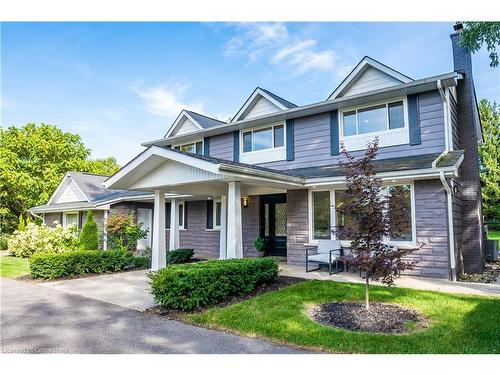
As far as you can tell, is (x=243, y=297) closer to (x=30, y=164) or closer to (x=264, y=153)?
(x=264, y=153)

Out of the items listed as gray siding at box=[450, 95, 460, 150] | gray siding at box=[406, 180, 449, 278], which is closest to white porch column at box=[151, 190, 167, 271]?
gray siding at box=[406, 180, 449, 278]

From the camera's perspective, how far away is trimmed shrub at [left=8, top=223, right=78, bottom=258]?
15.0m

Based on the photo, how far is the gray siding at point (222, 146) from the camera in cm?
1441

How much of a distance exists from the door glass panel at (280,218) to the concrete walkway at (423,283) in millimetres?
3016

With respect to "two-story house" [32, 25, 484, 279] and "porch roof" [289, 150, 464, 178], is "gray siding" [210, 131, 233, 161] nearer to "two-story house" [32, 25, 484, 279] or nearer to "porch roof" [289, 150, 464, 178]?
"two-story house" [32, 25, 484, 279]

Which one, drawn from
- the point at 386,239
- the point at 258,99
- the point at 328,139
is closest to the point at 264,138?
the point at 258,99

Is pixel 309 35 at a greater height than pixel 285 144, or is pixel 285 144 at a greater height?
pixel 309 35

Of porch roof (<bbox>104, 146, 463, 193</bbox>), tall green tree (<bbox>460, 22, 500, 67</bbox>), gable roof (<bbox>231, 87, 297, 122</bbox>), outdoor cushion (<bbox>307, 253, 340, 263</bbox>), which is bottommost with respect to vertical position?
outdoor cushion (<bbox>307, 253, 340, 263</bbox>)

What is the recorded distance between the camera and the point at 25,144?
86.4 ft

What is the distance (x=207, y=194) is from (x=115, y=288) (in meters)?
4.38

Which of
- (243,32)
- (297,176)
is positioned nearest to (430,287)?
(297,176)

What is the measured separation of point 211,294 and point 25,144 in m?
26.4

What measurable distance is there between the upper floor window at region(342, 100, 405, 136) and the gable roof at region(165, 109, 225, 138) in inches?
267
